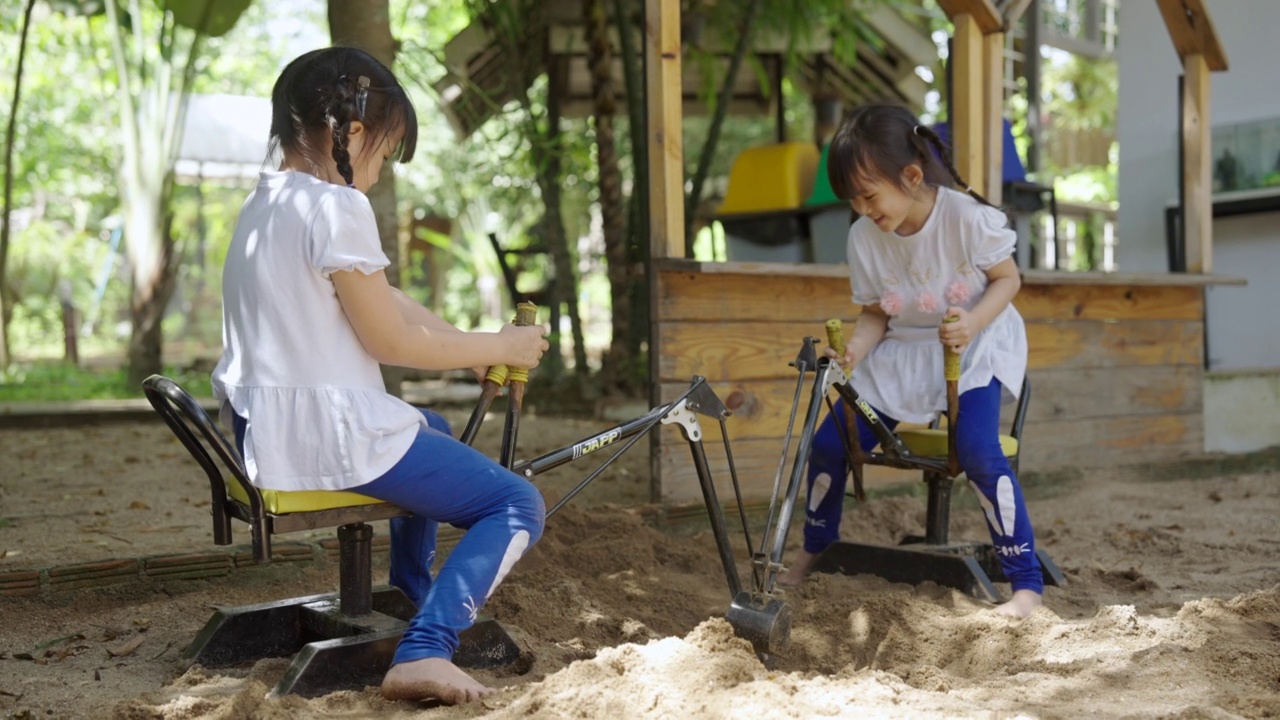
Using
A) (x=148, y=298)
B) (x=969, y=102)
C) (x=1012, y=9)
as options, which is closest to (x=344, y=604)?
(x=969, y=102)

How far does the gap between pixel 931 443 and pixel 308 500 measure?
1925mm

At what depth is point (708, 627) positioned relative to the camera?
8.48ft

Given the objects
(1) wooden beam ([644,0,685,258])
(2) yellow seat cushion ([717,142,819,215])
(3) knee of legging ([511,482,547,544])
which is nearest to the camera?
(3) knee of legging ([511,482,547,544])

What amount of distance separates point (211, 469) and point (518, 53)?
5.90 m

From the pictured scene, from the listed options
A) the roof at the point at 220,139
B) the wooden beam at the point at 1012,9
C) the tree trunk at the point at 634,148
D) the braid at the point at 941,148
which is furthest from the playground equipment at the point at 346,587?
the roof at the point at 220,139

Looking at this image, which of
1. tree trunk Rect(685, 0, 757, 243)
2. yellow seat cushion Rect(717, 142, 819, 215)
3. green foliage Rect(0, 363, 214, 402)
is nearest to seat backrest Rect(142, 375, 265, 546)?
yellow seat cushion Rect(717, 142, 819, 215)

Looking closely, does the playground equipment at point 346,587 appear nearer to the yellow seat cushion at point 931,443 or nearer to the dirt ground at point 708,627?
the dirt ground at point 708,627

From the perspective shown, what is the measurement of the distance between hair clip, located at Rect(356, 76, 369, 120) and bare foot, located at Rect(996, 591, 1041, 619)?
6.66 ft

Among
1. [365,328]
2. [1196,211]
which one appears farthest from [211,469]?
[1196,211]

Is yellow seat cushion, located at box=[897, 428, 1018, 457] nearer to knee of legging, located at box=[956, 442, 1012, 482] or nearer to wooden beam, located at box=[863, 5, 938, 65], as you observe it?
knee of legging, located at box=[956, 442, 1012, 482]

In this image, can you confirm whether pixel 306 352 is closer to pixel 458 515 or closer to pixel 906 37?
pixel 458 515

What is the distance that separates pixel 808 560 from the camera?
12.0 ft

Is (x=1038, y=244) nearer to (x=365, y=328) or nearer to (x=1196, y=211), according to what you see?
(x=1196, y=211)

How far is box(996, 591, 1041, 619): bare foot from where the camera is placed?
308 centimetres
